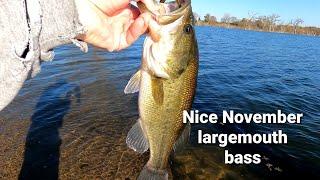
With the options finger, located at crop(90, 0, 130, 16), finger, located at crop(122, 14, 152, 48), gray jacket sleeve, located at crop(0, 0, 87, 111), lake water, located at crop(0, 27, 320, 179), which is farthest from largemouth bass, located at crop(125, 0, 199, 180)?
lake water, located at crop(0, 27, 320, 179)

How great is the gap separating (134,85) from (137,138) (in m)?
0.61

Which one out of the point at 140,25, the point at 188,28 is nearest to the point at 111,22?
the point at 140,25

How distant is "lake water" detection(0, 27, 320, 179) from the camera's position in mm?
7957

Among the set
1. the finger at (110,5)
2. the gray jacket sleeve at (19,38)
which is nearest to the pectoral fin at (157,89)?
the finger at (110,5)

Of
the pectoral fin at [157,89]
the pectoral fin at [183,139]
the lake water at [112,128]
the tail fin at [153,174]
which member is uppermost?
the pectoral fin at [157,89]

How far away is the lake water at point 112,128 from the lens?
7957mm

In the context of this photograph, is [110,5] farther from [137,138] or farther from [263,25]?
[263,25]

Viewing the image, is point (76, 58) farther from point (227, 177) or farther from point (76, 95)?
point (227, 177)

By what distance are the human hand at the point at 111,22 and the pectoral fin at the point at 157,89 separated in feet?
1.58

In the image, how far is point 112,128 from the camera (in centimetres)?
994

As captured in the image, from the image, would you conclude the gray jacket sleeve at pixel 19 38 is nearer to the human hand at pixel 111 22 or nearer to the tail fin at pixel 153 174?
the human hand at pixel 111 22

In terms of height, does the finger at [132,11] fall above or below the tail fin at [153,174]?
above

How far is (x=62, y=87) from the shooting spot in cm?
1407

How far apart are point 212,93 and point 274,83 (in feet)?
17.6
